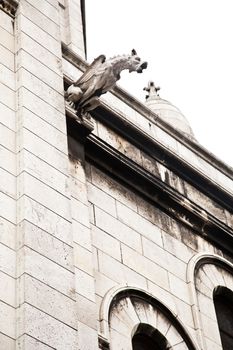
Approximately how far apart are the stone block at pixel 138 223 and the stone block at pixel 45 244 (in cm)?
313

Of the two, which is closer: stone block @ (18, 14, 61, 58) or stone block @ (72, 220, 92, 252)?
stone block @ (72, 220, 92, 252)

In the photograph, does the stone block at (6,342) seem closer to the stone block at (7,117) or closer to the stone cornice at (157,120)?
the stone block at (7,117)

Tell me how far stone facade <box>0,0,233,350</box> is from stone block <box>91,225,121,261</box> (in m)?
0.02

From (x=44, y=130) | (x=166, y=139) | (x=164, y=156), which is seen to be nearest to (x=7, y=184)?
(x=44, y=130)

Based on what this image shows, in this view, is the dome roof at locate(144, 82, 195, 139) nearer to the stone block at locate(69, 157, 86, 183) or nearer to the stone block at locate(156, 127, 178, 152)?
the stone block at locate(156, 127, 178, 152)

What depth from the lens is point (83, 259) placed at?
50.1 ft

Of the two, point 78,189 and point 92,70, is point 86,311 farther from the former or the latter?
point 92,70

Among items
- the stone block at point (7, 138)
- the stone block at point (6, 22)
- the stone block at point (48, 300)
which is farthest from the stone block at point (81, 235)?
the stone block at point (6, 22)

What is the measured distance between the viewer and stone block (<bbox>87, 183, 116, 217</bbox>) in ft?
Answer: 55.6

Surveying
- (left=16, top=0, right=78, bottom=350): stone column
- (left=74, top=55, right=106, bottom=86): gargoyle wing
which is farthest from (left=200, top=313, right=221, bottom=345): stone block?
(left=74, top=55, right=106, bottom=86): gargoyle wing

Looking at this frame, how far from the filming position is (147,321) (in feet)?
52.7

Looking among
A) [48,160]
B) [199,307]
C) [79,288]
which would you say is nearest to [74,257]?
[79,288]

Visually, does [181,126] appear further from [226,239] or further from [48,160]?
[48,160]

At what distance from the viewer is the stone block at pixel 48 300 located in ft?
42.9
